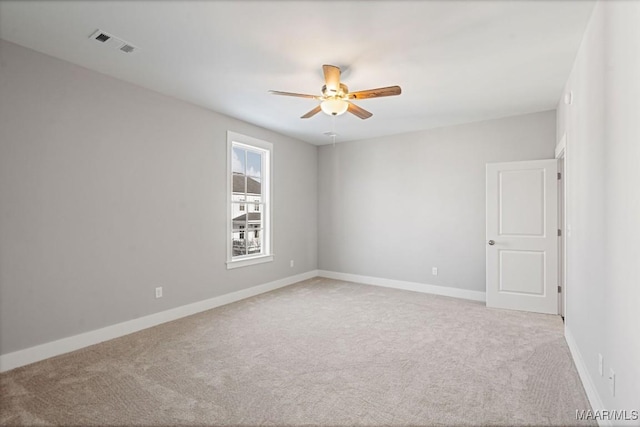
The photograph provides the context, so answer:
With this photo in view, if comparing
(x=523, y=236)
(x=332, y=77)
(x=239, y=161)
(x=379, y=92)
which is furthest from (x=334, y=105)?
(x=523, y=236)

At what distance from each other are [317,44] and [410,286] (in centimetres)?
417

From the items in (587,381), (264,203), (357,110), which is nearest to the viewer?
(587,381)

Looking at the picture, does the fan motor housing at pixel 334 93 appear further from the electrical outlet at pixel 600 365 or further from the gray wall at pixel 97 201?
the electrical outlet at pixel 600 365

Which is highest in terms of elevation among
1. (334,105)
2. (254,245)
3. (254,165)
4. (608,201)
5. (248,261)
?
(334,105)

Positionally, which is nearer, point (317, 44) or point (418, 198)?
point (317, 44)

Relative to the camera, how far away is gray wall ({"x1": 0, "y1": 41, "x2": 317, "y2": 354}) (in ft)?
9.15

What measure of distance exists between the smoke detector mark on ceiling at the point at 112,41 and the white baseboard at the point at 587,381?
4251 mm

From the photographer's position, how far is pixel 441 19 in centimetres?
239

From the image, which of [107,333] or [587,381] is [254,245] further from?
[587,381]

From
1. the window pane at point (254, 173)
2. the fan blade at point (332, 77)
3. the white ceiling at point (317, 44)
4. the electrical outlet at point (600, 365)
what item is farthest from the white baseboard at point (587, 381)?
the window pane at point (254, 173)

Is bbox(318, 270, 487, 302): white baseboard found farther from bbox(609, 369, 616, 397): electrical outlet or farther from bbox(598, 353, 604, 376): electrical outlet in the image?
bbox(609, 369, 616, 397): electrical outlet

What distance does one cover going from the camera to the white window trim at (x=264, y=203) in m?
4.79

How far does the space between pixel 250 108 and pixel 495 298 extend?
4.21 m

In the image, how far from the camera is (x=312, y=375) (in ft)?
8.67
